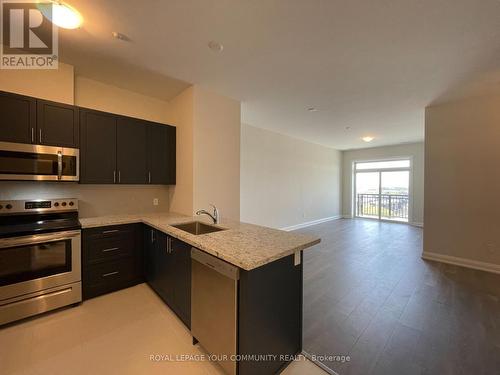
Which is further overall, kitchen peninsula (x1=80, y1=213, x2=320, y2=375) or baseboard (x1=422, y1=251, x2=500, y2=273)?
baseboard (x1=422, y1=251, x2=500, y2=273)

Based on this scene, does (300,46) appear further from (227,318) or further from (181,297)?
(181,297)

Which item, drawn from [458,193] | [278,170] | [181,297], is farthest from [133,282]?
[458,193]

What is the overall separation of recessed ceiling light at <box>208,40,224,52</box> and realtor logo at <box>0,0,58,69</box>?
4.34 feet

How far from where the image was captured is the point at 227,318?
4.59 feet

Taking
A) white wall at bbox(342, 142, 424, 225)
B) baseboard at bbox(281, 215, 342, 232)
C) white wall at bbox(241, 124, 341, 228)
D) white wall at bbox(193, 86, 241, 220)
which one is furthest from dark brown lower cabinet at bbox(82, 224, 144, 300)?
white wall at bbox(342, 142, 424, 225)

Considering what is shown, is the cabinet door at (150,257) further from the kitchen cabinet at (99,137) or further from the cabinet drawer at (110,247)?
the kitchen cabinet at (99,137)

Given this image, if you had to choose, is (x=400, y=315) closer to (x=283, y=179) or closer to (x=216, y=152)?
(x=216, y=152)

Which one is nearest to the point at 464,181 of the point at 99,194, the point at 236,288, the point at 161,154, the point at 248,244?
the point at 248,244

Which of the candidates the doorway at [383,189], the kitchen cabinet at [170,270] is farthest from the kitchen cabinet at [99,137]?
the doorway at [383,189]

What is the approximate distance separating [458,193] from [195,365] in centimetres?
478

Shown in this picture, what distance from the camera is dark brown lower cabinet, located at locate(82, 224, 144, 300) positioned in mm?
2404

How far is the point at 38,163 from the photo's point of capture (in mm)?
2277

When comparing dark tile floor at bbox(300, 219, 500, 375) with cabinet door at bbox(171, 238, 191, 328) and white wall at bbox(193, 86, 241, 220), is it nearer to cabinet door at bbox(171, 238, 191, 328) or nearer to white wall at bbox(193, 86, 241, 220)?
cabinet door at bbox(171, 238, 191, 328)

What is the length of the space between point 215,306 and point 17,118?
110 inches
